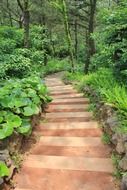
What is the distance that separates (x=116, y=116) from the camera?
5.16 metres

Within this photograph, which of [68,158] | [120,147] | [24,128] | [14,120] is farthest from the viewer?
[24,128]

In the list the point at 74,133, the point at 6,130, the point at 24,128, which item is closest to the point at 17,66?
the point at 74,133

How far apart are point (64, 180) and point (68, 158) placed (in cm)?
65

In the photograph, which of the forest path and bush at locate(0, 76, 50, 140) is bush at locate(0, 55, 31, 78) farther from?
the forest path

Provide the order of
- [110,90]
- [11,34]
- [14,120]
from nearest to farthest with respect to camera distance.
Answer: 1. [14,120]
2. [110,90]
3. [11,34]

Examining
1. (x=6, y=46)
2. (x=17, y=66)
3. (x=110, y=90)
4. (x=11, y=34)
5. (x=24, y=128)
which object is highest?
(x=11, y=34)

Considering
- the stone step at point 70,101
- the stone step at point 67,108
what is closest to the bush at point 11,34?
the stone step at point 70,101

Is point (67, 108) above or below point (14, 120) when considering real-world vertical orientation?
below

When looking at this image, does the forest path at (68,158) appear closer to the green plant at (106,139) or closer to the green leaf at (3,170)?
the green plant at (106,139)

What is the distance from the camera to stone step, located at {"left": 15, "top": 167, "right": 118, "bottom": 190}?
4.07 metres

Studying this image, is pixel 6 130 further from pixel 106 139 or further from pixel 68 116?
pixel 68 116

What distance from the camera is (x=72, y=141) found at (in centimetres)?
551

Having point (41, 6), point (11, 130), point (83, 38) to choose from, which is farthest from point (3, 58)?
point (83, 38)

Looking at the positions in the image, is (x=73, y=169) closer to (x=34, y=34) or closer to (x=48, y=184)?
(x=48, y=184)
